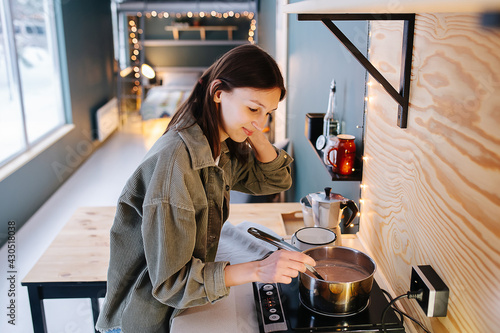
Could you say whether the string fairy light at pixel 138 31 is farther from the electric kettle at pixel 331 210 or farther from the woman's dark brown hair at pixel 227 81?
the woman's dark brown hair at pixel 227 81

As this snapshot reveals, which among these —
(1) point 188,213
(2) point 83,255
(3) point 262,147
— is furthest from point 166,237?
(2) point 83,255

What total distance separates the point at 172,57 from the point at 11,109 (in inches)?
210

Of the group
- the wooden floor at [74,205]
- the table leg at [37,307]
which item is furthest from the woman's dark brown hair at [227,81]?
the wooden floor at [74,205]

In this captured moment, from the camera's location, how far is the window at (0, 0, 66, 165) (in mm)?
3871

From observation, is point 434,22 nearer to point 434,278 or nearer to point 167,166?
point 434,278

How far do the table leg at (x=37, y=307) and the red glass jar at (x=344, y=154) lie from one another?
3.87ft

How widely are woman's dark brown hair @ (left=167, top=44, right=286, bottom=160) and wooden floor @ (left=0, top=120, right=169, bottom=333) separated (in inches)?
66.0

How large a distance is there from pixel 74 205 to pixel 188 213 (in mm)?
3577

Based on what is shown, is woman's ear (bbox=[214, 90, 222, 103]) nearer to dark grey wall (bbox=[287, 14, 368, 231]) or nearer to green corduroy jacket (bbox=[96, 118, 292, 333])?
green corduroy jacket (bbox=[96, 118, 292, 333])

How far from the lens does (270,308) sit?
1.14m

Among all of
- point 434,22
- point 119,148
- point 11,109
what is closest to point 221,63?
point 434,22

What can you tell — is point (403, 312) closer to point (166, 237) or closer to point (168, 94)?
point (166, 237)

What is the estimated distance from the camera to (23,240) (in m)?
3.53

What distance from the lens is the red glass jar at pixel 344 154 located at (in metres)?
1.57
